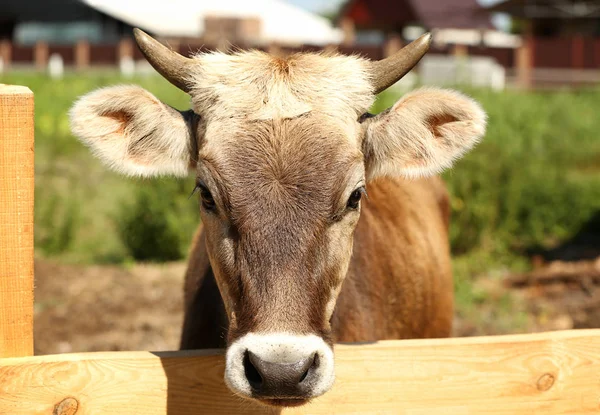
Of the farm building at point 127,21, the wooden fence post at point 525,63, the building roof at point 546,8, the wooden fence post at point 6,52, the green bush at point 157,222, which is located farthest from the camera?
the building roof at point 546,8

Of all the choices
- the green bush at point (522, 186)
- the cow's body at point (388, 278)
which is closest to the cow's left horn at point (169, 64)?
the cow's body at point (388, 278)

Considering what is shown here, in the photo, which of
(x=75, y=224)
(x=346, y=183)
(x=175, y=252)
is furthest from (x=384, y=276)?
(x=75, y=224)

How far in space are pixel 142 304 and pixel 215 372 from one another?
5.09 metres

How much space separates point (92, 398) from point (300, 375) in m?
0.61

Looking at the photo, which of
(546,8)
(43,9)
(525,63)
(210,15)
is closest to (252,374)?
(43,9)

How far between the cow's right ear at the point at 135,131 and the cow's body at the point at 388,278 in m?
0.68

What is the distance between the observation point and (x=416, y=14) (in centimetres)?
4147

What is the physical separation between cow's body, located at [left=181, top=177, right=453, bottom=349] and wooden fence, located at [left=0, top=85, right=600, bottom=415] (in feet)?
2.18

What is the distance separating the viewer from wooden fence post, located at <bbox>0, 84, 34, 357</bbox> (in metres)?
2.32

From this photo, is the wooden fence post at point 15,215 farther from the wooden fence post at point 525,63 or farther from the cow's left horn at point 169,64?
the wooden fence post at point 525,63

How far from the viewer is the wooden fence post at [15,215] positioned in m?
2.32

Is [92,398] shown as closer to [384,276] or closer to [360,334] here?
[360,334]

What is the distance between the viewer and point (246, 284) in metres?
2.54

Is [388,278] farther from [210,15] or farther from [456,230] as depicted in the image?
[210,15]
